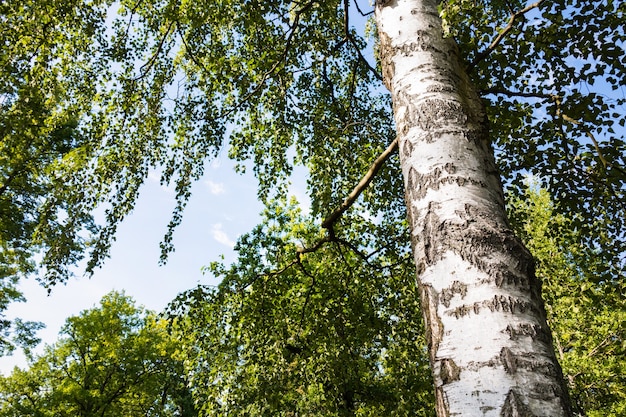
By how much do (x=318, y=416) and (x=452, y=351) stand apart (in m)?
8.25

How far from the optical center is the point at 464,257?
1356 mm

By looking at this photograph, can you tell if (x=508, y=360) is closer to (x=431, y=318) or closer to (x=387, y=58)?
(x=431, y=318)

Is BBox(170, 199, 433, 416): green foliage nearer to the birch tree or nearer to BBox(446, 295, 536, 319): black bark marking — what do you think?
the birch tree

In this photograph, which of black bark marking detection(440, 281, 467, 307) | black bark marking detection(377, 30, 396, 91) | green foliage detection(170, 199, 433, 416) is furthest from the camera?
green foliage detection(170, 199, 433, 416)

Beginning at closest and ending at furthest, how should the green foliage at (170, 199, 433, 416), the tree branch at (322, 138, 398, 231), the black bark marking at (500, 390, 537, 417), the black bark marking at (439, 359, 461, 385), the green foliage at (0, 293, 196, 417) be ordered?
1. the black bark marking at (500, 390, 537, 417)
2. the black bark marking at (439, 359, 461, 385)
3. the tree branch at (322, 138, 398, 231)
4. the green foliage at (170, 199, 433, 416)
5. the green foliage at (0, 293, 196, 417)

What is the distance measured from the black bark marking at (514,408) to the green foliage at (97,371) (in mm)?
16065

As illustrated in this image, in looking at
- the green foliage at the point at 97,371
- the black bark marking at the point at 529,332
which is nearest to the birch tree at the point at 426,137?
the black bark marking at the point at 529,332

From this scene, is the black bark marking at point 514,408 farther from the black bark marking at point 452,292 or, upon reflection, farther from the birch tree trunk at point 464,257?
the black bark marking at point 452,292

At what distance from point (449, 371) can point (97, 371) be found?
18.0 meters

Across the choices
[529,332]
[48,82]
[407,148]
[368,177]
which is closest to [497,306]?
[529,332]

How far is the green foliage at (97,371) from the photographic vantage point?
611 inches

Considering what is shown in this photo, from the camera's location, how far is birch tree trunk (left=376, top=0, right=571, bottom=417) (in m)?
1.12

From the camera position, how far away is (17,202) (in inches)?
536

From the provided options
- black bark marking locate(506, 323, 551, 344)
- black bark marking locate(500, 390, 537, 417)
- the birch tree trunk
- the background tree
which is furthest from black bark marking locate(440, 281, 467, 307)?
the background tree
